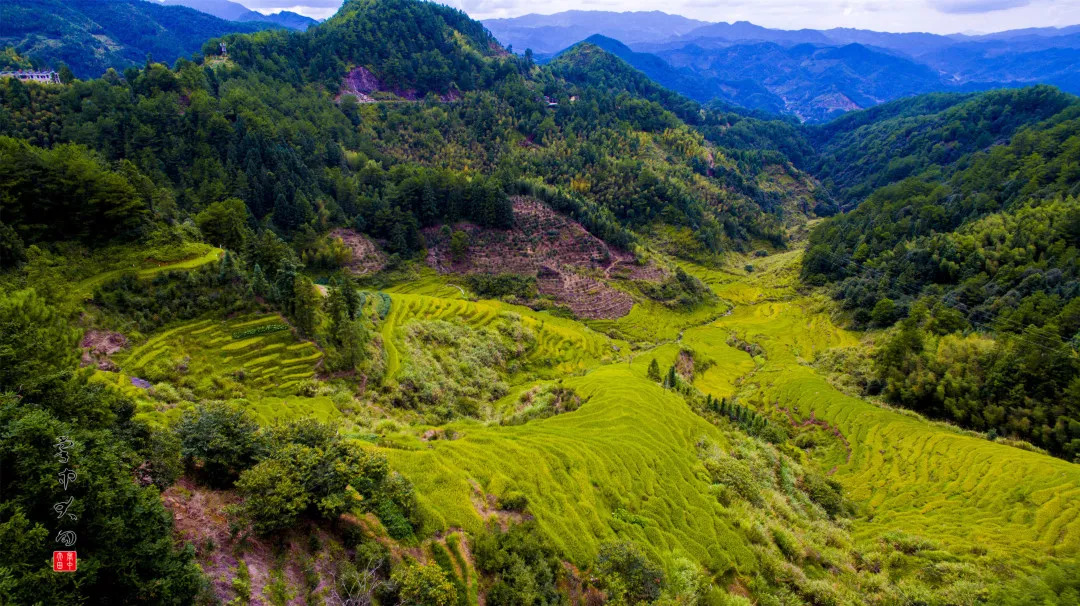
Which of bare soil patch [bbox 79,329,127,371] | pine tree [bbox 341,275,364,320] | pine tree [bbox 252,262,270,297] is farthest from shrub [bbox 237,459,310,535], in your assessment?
pine tree [bbox 341,275,364,320]

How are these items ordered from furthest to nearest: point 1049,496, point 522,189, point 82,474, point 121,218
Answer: point 522,189
point 121,218
point 1049,496
point 82,474

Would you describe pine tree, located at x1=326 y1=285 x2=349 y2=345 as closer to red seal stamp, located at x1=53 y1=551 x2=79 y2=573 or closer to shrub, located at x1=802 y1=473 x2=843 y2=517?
red seal stamp, located at x1=53 y1=551 x2=79 y2=573

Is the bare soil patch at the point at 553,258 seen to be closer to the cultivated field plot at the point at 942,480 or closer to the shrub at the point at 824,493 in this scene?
the cultivated field plot at the point at 942,480

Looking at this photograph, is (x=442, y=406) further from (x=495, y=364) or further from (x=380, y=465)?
(x=380, y=465)

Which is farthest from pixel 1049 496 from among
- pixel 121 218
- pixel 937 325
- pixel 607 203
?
pixel 607 203

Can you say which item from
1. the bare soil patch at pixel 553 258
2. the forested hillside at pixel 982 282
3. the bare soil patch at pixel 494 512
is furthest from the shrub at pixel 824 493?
the bare soil patch at pixel 553 258

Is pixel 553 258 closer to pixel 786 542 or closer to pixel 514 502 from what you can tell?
pixel 786 542
